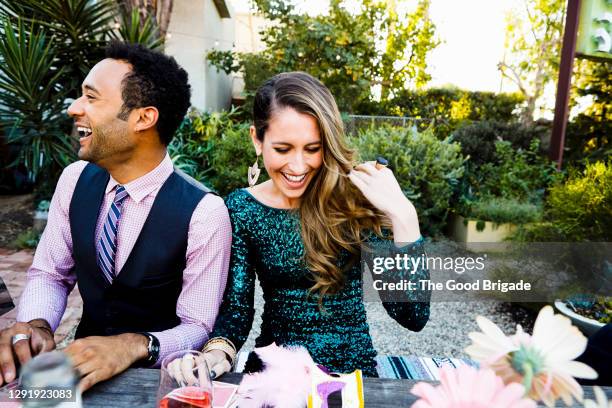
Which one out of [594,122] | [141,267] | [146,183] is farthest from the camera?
[594,122]

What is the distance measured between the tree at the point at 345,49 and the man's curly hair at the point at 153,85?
6.15m

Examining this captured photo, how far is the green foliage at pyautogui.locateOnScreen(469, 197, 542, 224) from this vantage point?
209 inches

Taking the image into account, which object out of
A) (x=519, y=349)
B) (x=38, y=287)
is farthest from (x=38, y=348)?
(x=519, y=349)

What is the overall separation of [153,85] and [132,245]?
0.63 m

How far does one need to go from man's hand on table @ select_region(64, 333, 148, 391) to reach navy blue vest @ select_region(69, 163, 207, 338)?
0.38 metres

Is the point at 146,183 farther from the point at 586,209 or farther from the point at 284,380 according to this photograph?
the point at 586,209

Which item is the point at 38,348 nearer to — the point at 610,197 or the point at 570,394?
the point at 570,394

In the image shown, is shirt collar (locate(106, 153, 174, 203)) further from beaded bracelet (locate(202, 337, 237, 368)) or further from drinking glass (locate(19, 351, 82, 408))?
drinking glass (locate(19, 351, 82, 408))

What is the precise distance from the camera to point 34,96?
4.96 meters

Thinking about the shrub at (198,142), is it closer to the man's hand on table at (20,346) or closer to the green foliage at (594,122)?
the man's hand on table at (20,346)

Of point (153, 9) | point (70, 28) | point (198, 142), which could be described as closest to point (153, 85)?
point (70, 28)

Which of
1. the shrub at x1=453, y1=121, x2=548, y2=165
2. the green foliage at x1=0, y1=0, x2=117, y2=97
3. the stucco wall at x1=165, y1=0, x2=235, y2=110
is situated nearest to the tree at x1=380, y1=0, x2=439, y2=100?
the shrub at x1=453, y1=121, x2=548, y2=165

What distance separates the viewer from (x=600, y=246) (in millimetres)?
3725

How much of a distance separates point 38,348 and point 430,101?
9.97m
